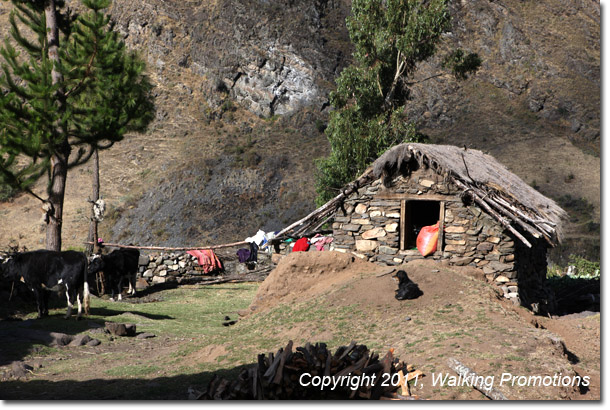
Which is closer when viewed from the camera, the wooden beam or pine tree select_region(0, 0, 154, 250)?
the wooden beam

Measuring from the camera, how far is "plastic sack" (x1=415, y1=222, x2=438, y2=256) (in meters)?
14.8

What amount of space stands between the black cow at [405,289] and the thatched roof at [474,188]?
2.92 metres

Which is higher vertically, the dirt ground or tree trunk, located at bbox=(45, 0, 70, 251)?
tree trunk, located at bbox=(45, 0, 70, 251)

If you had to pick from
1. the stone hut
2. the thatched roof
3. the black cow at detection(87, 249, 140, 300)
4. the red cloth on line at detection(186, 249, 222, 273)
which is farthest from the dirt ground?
the red cloth on line at detection(186, 249, 222, 273)

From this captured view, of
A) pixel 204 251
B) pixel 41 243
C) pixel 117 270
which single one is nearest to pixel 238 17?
pixel 41 243

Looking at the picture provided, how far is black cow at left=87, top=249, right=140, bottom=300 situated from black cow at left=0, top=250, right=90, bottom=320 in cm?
344

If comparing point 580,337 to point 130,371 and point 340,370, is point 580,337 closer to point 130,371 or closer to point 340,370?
point 340,370

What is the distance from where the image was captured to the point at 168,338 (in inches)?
541

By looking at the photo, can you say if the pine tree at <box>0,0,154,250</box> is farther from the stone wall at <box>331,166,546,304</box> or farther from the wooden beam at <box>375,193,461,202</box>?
the wooden beam at <box>375,193,461,202</box>

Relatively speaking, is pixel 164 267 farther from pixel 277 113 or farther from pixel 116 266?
pixel 277 113

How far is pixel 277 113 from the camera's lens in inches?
Result: 1892

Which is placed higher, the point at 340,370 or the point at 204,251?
the point at 340,370

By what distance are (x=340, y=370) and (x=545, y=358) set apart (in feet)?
10.2

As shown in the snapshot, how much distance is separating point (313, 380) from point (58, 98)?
1519 cm
